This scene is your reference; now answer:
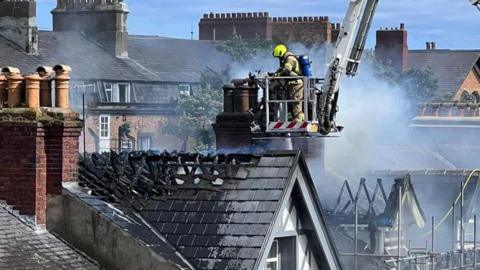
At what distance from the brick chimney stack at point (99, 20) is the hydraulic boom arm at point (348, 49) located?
4756 cm

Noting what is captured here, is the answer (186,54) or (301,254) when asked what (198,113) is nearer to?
(186,54)

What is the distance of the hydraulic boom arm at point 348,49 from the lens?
94.4 ft

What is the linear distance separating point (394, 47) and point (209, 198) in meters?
74.6

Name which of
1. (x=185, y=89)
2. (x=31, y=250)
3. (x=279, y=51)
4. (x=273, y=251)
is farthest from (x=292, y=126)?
(x=185, y=89)

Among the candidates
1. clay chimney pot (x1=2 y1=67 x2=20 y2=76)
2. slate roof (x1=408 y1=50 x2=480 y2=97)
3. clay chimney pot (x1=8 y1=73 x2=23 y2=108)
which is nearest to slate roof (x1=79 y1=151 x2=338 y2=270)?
clay chimney pot (x1=8 y1=73 x2=23 y2=108)

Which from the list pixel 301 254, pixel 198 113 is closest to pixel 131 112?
pixel 198 113

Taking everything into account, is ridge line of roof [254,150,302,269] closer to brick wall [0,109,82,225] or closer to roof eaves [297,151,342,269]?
roof eaves [297,151,342,269]

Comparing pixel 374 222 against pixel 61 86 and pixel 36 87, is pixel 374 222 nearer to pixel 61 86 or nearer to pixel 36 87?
pixel 61 86

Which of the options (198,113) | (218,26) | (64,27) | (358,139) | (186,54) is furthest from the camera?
(218,26)

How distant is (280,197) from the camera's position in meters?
18.7

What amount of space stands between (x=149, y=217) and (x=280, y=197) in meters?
1.65

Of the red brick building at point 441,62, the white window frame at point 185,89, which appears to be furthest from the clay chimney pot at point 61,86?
the red brick building at point 441,62

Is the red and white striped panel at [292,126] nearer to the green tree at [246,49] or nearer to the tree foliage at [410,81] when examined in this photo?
the green tree at [246,49]

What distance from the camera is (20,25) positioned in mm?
71562
